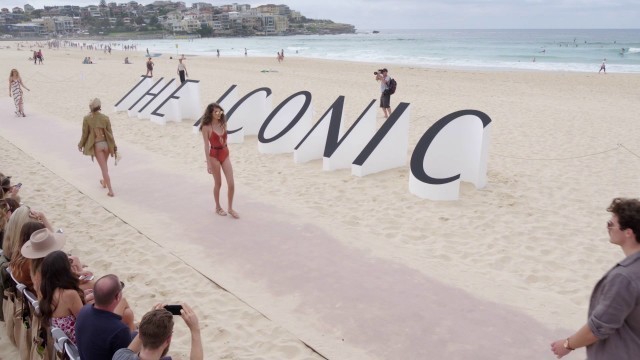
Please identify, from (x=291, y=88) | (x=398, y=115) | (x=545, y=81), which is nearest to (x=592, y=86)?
(x=545, y=81)

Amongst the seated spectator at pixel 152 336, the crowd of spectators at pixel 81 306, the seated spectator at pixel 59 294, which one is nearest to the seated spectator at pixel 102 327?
the crowd of spectators at pixel 81 306

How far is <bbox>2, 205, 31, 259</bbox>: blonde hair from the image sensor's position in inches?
155

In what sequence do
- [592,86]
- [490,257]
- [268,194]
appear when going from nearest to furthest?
[490,257]
[268,194]
[592,86]

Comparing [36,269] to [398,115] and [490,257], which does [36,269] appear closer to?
[490,257]

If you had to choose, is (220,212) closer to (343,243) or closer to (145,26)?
(343,243)

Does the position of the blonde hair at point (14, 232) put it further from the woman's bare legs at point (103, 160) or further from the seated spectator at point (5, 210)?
the woman's bare legs at point (103, 160)

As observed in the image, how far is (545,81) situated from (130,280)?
27738mm

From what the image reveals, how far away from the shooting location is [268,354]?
388cm

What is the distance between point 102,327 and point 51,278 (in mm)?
637

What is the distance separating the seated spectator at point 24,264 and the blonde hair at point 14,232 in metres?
0.09

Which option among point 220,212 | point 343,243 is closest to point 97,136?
point 220,212

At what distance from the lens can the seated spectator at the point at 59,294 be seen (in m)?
3.20

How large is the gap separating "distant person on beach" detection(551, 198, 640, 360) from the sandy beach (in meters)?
1.54

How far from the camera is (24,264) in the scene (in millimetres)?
3752
